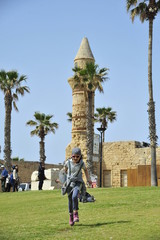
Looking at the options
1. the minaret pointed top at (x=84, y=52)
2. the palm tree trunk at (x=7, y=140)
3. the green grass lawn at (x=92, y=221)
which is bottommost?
the green grass lawn at (x=92, y=221)

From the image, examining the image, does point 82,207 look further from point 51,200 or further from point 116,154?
point 116,154

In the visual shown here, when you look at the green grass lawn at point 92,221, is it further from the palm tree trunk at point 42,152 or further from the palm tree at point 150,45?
the palm tree trunk at point 42,152

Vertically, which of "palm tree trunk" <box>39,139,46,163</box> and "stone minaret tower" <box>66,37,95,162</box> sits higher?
"stone minaret tower" <box>66,37,95,162</box>

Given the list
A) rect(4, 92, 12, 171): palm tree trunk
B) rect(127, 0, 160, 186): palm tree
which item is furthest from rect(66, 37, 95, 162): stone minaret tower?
rect(127, 0, 160, 186): palm tree

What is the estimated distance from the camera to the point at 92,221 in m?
10.3

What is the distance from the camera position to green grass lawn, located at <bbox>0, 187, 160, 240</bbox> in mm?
8328

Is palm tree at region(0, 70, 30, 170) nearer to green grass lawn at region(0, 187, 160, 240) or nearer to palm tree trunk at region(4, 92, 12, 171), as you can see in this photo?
palm tree trunk at region(4, 92, 12, 171)

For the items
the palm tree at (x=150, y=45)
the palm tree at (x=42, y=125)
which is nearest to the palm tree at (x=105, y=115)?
the palm tree at (x=42, y=125)

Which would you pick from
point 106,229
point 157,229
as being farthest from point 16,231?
point 157,229

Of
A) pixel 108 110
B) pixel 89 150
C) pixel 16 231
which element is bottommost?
pixel 16 231

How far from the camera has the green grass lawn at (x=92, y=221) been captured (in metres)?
8.33

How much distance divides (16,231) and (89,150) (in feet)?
87.0

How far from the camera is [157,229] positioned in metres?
8.50

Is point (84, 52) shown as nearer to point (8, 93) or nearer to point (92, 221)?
point (8, 93)
